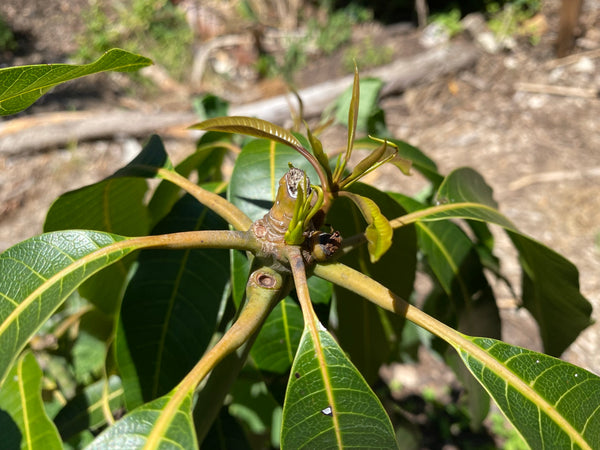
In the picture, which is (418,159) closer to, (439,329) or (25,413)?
(439,329)

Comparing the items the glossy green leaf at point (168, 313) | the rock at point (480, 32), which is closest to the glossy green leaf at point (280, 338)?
the glossy green leaf at point (168, 313)

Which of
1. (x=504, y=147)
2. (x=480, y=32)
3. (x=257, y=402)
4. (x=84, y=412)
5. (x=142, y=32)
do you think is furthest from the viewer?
(x=142, y=32)

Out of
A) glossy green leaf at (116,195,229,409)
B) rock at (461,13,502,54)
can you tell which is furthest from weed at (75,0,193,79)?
glossy green leaf at (116,195,229,409)

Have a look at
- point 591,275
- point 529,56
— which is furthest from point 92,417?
point 529,56

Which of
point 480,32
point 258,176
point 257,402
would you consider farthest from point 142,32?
point 258,176

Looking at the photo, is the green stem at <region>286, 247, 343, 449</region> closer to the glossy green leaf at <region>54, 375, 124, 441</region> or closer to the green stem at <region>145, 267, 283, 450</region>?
the green stem at <region>145, 267, 283, 450</region>

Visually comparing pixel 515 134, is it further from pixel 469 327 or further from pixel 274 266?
pixel 274 266
